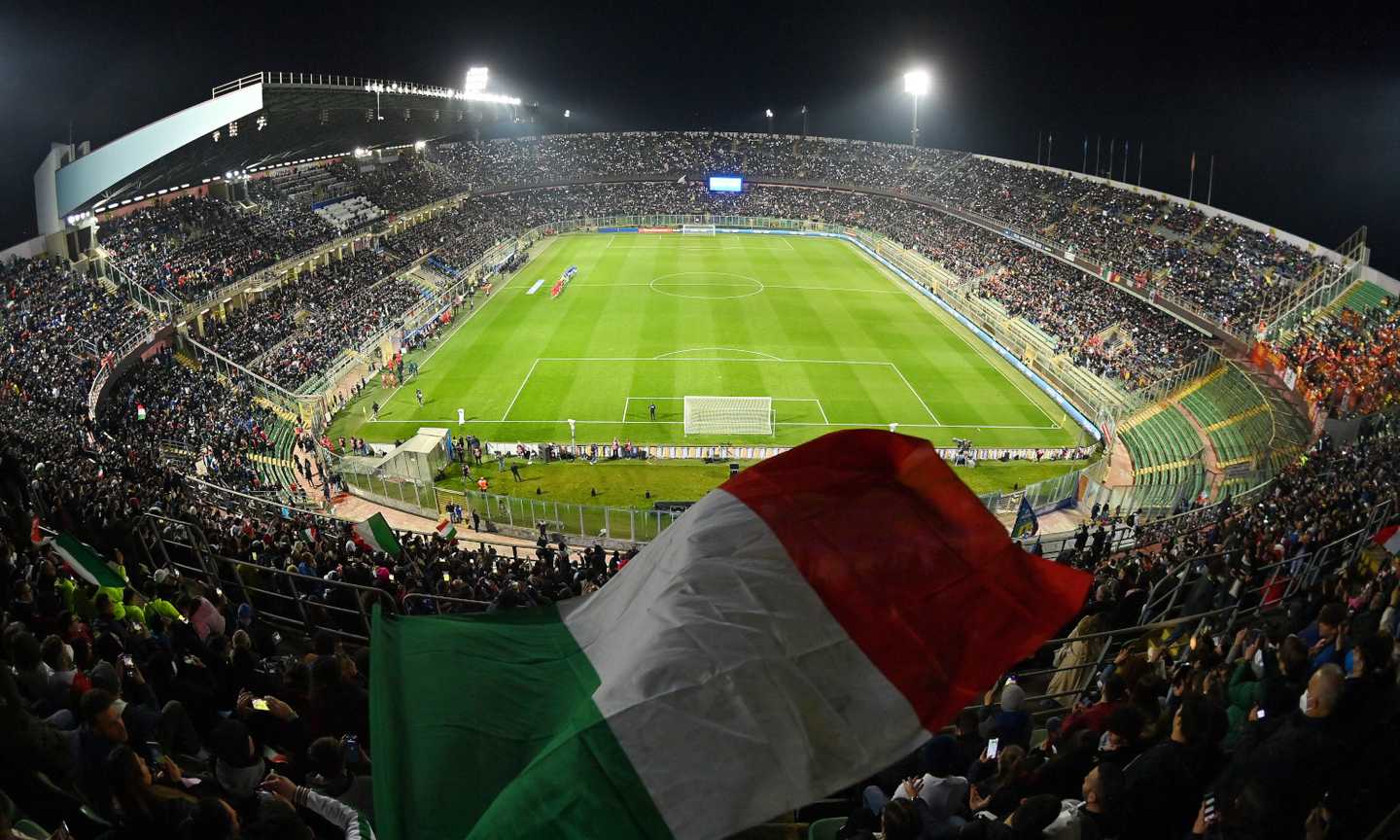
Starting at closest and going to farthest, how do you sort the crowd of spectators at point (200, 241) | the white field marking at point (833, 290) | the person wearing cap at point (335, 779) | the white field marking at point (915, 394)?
the person wearing cap at point (335, 779)
the white field marking at point (915, 394)
the crowd of spectators at point (200, 241)
the white field marking at point (833, 290)

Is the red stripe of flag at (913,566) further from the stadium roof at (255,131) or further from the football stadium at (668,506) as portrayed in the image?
the stadium roof at (255,131)

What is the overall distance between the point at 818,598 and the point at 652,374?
36.8 metres

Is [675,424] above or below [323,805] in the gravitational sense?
below

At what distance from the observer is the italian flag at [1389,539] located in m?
9.53

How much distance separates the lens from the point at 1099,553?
1628 centimetres

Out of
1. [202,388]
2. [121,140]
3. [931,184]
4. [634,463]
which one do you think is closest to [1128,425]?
[634,463]

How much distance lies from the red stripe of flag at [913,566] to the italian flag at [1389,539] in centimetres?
640

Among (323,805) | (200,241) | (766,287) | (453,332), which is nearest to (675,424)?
(453,332)

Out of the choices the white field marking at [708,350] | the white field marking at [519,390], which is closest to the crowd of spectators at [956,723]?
the white field marking at [519,390]

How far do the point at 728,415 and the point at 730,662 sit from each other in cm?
3092

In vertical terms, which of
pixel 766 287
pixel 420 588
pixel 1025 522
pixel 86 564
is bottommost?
pixel 1025 522

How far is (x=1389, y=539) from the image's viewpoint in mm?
10023

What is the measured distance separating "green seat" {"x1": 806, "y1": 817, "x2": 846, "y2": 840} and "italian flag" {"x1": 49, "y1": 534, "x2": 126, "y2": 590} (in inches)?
332

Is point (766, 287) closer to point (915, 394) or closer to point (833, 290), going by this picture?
point (833, 290)
